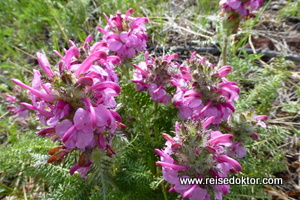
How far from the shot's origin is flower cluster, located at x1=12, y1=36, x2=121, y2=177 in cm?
131

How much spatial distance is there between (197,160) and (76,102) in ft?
2.29

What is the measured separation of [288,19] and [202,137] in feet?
11.5

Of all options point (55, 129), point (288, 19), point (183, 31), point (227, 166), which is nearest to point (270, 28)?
point (288, 19)

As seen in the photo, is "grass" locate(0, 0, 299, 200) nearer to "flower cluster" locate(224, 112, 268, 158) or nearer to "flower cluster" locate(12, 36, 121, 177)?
"flower cluster" locate(224, 112, 268, 158)

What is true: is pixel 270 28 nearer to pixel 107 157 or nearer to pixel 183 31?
pixel 183 31

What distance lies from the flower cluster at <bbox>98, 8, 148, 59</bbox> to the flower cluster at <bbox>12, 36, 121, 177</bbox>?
655 mm

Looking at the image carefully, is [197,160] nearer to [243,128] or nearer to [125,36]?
[243,128]

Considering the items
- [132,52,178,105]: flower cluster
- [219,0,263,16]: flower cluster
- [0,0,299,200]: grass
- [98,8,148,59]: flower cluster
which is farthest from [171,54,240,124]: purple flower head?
[219,0,263,16]: flower cluster

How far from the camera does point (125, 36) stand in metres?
2.05

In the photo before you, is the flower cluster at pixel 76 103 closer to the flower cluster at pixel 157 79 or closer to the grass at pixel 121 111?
the grass at pixel 121 111

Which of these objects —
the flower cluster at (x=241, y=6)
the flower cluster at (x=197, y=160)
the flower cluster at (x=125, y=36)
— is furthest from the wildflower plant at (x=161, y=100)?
the flower cluster at (x=241, y=6)

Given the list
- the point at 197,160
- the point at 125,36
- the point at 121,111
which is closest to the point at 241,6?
the point at 125,36

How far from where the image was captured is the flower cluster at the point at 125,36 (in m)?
2.06

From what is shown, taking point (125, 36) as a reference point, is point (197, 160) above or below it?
below
